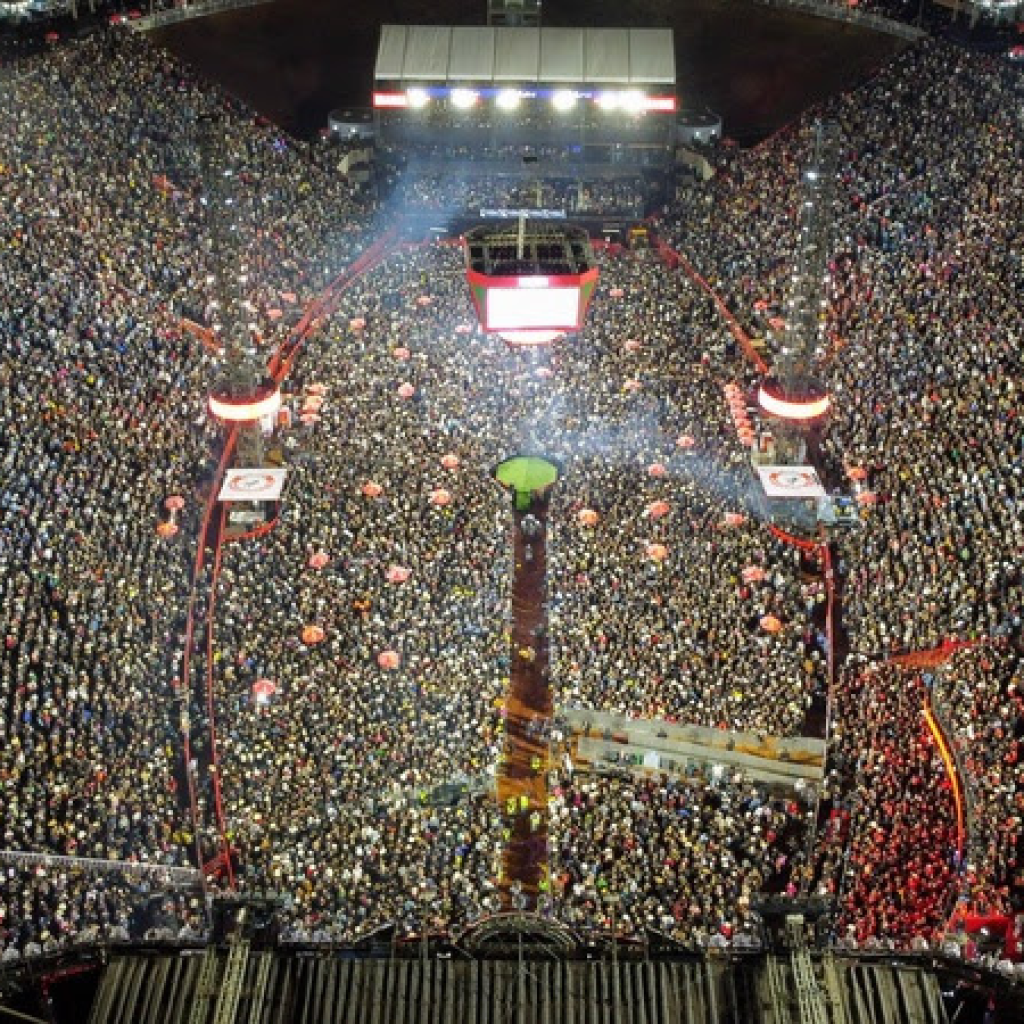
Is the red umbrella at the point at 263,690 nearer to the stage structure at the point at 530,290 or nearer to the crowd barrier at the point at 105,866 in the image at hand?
the crowd barrier at the point at 105,866

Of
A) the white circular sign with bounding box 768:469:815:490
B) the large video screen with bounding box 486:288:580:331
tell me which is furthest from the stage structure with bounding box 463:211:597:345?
the white circular sign with bounding box 768:469:815:490

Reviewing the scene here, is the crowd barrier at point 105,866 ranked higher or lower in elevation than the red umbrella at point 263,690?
lower

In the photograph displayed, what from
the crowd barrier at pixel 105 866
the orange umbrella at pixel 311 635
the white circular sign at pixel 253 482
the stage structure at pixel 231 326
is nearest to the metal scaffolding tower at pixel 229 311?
the stage structure at pixel 231 326

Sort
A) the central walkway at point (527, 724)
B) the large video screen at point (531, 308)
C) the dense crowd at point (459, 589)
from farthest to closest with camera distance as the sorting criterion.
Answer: the large video screen at point (531, 308)
the central walkway at point (527, 724)
the dense crowd at point (459, 589)

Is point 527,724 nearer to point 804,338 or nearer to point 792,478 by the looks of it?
point 792,478

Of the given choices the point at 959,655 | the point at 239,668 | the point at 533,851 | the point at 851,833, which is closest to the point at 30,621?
the point at 239,668

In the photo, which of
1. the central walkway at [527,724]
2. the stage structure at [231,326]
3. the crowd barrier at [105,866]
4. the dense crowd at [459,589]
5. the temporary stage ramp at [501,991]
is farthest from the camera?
the stage structure at [231,326]

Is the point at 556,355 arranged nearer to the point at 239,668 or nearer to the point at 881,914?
the point at 239,668
